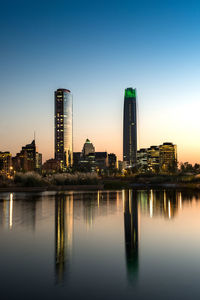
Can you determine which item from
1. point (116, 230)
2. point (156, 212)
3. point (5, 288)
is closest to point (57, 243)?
point (116, 230)

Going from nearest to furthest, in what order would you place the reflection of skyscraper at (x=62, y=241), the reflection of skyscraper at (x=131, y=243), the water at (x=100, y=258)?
the water at (x=100, y=258), the reflection of skyscraper at (x=131, y=243), the reflection of skyscraper at (x=62, y=241)

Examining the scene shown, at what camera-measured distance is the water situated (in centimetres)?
687

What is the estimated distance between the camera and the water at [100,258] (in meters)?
6.87

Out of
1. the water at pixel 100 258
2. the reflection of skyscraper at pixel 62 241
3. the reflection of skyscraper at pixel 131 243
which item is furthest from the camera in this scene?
the reflection of skyscraper at pixel 62 241

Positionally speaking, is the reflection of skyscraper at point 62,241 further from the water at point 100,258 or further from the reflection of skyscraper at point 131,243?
the reflection of skyscraper at point 131,243

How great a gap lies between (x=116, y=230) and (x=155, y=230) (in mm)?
1745

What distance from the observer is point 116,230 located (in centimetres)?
1380

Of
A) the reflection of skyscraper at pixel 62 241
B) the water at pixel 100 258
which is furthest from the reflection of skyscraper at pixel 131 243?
the reflection of skyscraper at pixel 62 241

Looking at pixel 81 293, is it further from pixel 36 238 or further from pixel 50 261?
pixel 36 238

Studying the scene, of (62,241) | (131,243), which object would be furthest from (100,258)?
(62,241)

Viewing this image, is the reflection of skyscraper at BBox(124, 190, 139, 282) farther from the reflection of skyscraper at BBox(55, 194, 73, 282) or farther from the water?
the reflection of skyscraper at BBox(55, 194, 73, 282)

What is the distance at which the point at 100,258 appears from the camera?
9.52 m

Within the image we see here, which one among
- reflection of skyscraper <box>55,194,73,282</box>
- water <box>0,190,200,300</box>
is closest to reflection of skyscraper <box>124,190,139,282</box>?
water <box>0,190,200,300</box>

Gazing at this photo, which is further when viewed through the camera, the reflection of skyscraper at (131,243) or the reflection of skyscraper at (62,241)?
the reflection of skyscraper at (62,241)
